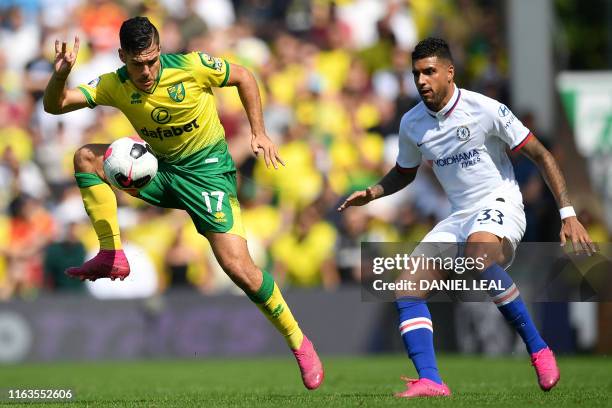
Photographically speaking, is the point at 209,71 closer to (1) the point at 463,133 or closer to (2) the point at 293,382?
(1) the point at 463,133

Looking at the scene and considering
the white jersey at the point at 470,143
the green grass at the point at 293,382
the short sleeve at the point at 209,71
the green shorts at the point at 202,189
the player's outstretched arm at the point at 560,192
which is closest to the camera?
the player's outstretched arm at the point at 560,192

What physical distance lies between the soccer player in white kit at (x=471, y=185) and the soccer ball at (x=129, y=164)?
A: 57.0 inches

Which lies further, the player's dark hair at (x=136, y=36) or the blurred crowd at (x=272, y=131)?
the blurred crowd at (x=272, y=131)

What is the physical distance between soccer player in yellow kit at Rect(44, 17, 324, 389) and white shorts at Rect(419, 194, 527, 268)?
1.32 meters

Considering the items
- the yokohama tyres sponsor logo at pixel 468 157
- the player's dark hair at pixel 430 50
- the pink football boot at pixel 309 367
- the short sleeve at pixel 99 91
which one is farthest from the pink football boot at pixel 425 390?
the short sleeve at pixel 99 91

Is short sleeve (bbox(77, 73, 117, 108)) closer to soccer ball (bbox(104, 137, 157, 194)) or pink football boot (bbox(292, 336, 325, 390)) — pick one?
soccer ball (bbox(104, 137, 157, 194))

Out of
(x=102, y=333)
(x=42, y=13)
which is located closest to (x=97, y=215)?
(x=102, y=333)

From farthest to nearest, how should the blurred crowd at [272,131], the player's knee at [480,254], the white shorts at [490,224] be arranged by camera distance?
the blurred crowd at [272,131] → the white shorts at [490,224] → the player's knee at [480,254]

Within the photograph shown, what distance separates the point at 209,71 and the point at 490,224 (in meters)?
2.28

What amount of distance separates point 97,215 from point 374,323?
6.81 metres

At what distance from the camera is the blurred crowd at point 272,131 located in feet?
49.9

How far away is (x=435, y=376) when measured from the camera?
8164mm

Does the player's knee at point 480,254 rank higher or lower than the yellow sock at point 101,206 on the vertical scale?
lower

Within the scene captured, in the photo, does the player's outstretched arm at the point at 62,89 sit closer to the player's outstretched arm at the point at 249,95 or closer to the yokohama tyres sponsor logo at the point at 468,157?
the player's outstretched arm at the point at 249,95
